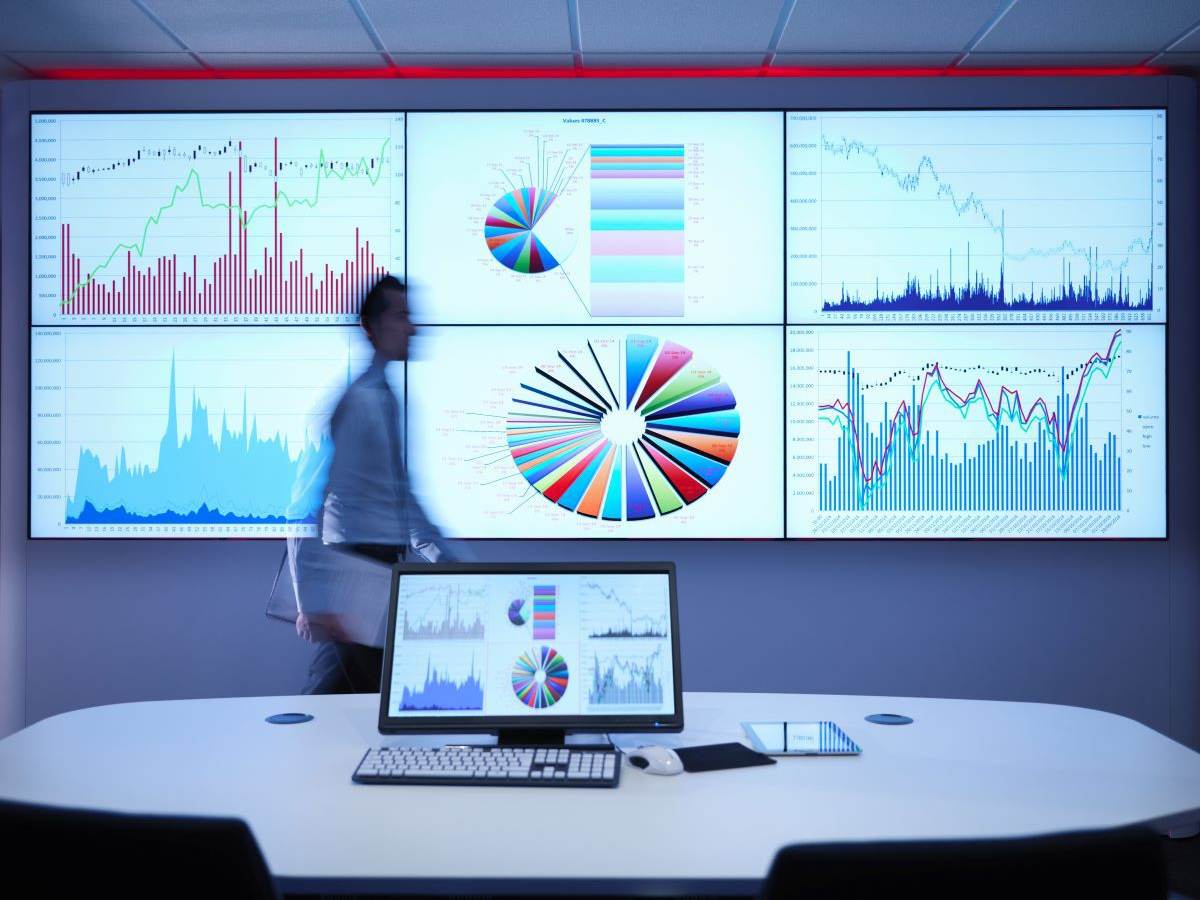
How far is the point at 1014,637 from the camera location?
3504 millimetres

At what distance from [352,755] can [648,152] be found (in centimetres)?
249

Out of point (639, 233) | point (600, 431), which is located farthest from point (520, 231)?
point (600, 431)

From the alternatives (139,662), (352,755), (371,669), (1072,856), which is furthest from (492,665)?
(139,662)

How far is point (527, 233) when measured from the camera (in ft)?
11.3

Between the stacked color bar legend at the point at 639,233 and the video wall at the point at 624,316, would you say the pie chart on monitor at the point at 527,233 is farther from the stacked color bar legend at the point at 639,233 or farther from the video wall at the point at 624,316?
the stacked color bar legend at the point at 639,233

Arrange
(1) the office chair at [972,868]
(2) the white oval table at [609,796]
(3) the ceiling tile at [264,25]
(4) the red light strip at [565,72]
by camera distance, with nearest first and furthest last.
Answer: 1. (1) the office chair at [972,868]
2. (2) the white oval table at [609,796]
3. (3) the ceiling tile at [264,25]
4. (4) the red light strip at [565,72]

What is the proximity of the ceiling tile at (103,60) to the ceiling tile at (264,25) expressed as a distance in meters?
0.15

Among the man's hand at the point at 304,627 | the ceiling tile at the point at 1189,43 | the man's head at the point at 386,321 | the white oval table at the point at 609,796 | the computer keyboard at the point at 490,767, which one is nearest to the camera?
the white oval table at the point at 609,796

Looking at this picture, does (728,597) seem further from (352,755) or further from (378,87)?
(378,87)

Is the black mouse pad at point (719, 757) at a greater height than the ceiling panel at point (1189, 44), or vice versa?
the ceiling panel at point (1189, 44)

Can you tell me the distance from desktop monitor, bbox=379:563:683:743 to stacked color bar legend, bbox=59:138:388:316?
1.91 meters

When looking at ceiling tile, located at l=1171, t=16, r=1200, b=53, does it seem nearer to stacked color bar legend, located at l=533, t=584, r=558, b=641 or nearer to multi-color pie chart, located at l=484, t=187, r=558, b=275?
multi-color pie chart, located at l=484, t=187, r=558, b=275

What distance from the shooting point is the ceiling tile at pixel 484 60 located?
3.42m

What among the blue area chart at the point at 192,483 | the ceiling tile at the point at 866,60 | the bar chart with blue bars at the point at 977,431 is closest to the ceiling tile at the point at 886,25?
the ceiling tile at the point at 866,60
